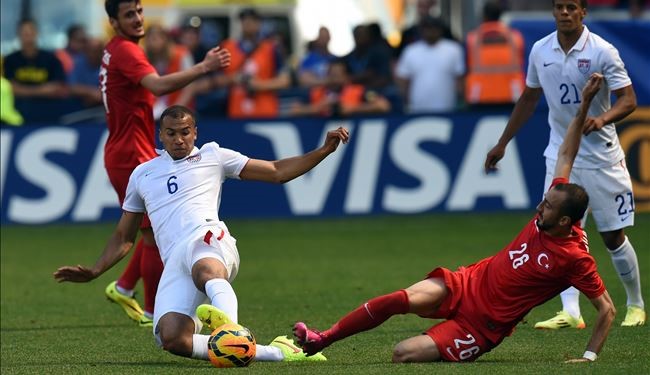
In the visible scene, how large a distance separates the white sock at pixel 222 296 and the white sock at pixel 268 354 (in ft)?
1.25

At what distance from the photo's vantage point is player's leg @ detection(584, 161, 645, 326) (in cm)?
981

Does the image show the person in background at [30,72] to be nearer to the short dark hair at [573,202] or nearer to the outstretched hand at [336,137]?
the outstretched hand at [336,137]

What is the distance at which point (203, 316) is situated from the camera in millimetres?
8023

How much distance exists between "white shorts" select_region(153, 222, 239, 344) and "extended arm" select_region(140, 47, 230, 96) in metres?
1.30

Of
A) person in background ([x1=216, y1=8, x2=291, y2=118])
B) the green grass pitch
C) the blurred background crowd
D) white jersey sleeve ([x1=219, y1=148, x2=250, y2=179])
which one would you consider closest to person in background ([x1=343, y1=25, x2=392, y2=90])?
the blurred background crowd

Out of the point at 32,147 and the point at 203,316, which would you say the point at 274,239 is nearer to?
the point at 32,147

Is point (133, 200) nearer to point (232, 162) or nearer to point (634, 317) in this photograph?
point (232, 162)

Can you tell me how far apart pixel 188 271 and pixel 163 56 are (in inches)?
377

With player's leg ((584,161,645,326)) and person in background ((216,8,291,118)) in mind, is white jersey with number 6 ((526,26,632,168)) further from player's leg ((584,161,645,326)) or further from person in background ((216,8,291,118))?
person in background ((216,8,291,118))

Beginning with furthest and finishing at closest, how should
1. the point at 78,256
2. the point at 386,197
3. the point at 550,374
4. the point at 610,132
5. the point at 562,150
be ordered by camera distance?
the point at 386,197
the point at 78,256
the point at 610,132
the point at 562,150
the point at 550,374

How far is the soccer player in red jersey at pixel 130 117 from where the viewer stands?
33.3 ft

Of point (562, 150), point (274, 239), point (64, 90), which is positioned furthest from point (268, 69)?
point (562, 150)

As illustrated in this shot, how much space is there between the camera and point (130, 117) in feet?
34.1

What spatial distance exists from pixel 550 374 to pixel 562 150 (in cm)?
155
